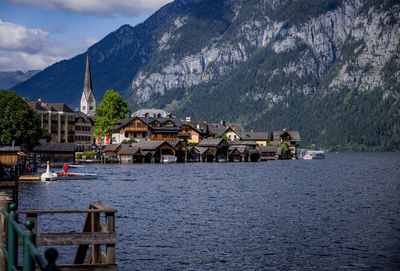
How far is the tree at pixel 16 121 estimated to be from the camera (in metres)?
94.2

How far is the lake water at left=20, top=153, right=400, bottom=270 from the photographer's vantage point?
29188mm

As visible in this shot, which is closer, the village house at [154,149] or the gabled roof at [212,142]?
the village house at [154,149]

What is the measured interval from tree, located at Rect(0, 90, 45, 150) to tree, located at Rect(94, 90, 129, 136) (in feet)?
196

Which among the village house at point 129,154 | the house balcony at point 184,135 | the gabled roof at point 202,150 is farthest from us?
the house balcony at point 184,135

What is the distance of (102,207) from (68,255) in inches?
502

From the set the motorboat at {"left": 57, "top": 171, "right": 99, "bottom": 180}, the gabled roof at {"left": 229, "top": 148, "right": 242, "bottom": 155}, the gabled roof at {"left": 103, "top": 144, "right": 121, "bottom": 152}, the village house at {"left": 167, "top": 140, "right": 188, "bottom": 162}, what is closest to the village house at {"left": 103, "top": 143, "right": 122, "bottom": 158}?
the gabled roof at {"left": 103, "top": 144, "right": 121, "bottom": 152}

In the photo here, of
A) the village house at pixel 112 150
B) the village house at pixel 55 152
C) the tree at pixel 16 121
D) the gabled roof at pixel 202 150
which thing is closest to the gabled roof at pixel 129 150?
the village house at pixel 112 150

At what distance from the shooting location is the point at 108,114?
16288cm

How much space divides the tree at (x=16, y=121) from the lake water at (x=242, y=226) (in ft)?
85.8

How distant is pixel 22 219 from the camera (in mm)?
42688

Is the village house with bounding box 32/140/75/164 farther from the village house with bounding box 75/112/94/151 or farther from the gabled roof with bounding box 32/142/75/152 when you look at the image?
the village house with bounding box 75/112/94/151

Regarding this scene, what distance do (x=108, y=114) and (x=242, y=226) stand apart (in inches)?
5018

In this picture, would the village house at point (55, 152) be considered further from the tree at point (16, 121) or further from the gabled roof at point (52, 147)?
the tree at point (16, 121)

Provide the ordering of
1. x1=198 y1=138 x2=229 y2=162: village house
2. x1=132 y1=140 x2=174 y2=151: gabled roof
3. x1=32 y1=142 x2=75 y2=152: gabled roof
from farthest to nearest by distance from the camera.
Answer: x1=198 y1=138 x2=229 y2=162: village house → x1=132 y1=140 x2=174 y2=151: gabled roof → x1=32 y1=142 x2=75 y2=152: gabled roof
